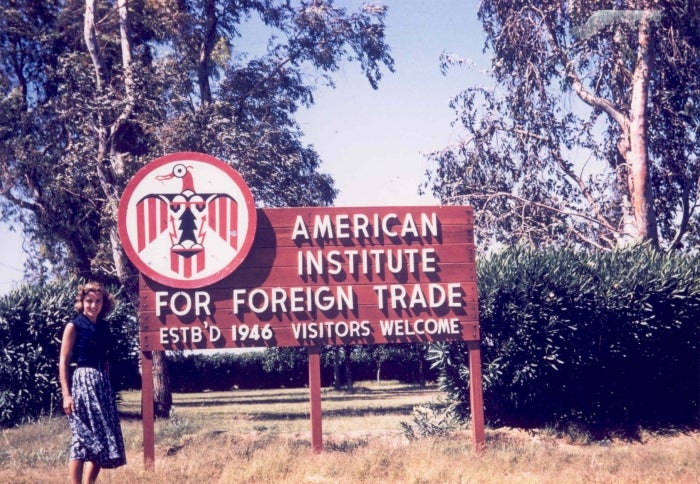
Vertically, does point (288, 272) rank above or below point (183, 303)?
above

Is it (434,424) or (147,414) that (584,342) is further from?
(147,414)

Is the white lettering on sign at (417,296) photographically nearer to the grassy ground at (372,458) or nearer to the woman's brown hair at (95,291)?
the grassy ground at (372,458)

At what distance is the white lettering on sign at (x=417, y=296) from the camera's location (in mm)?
9086

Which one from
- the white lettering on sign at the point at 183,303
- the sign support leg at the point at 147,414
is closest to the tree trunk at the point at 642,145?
the white lettering on sign at the point at 183,303

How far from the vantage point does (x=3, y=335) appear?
47.5ft

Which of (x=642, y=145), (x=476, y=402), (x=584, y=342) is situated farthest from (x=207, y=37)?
(x=476, y=402)

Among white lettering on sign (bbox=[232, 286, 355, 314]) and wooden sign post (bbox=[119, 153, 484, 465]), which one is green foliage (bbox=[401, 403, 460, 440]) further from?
white lettering on sign (bbox=[232, 286, 355, 314])

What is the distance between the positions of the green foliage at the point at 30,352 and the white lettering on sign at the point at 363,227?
7.58 m

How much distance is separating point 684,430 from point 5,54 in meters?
22.8

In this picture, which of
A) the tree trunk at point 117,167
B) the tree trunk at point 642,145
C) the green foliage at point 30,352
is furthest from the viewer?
the tree trunk at point 642,145

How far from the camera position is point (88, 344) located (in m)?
6.79

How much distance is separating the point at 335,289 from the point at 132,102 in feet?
31.9

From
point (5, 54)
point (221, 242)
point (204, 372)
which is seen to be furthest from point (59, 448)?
point (204, 372)

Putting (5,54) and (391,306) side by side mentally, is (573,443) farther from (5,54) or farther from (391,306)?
(5,54)
